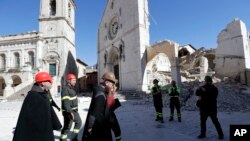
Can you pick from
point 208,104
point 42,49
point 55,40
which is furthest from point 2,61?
point 208,104

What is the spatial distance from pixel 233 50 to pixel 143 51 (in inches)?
340

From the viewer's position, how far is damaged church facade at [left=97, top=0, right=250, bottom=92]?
1953cm

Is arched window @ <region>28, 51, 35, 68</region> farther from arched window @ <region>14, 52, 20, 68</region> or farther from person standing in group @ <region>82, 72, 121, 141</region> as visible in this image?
person standing in group @ <region>82, 72, 121, 141</region>

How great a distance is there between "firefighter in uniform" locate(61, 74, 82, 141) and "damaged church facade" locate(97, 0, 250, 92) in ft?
45.3

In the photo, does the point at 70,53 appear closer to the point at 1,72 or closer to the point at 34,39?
the point at 34,39

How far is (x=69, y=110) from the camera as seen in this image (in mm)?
5316

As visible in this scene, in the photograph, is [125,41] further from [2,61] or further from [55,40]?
[2,61]

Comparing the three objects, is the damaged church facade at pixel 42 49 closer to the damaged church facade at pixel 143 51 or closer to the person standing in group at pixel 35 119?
the damaged church facade at pixel 143 51

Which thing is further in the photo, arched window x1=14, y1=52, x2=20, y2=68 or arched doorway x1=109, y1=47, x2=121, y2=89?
arched window x1=14, y1=52, x2=20, y2=68

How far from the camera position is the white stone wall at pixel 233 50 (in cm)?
1953

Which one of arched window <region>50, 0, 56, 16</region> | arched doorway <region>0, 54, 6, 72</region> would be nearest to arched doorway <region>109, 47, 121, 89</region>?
arched window <region>50, 0, 56, 16</region>

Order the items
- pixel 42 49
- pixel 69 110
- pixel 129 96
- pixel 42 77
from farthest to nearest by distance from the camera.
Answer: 1. pixel 42 49
2. pixel 129 96
3. pixel 69 110
4. pixel 42 77

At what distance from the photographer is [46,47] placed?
3409 cm

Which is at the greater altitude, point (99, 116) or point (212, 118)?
point (99, 116)
